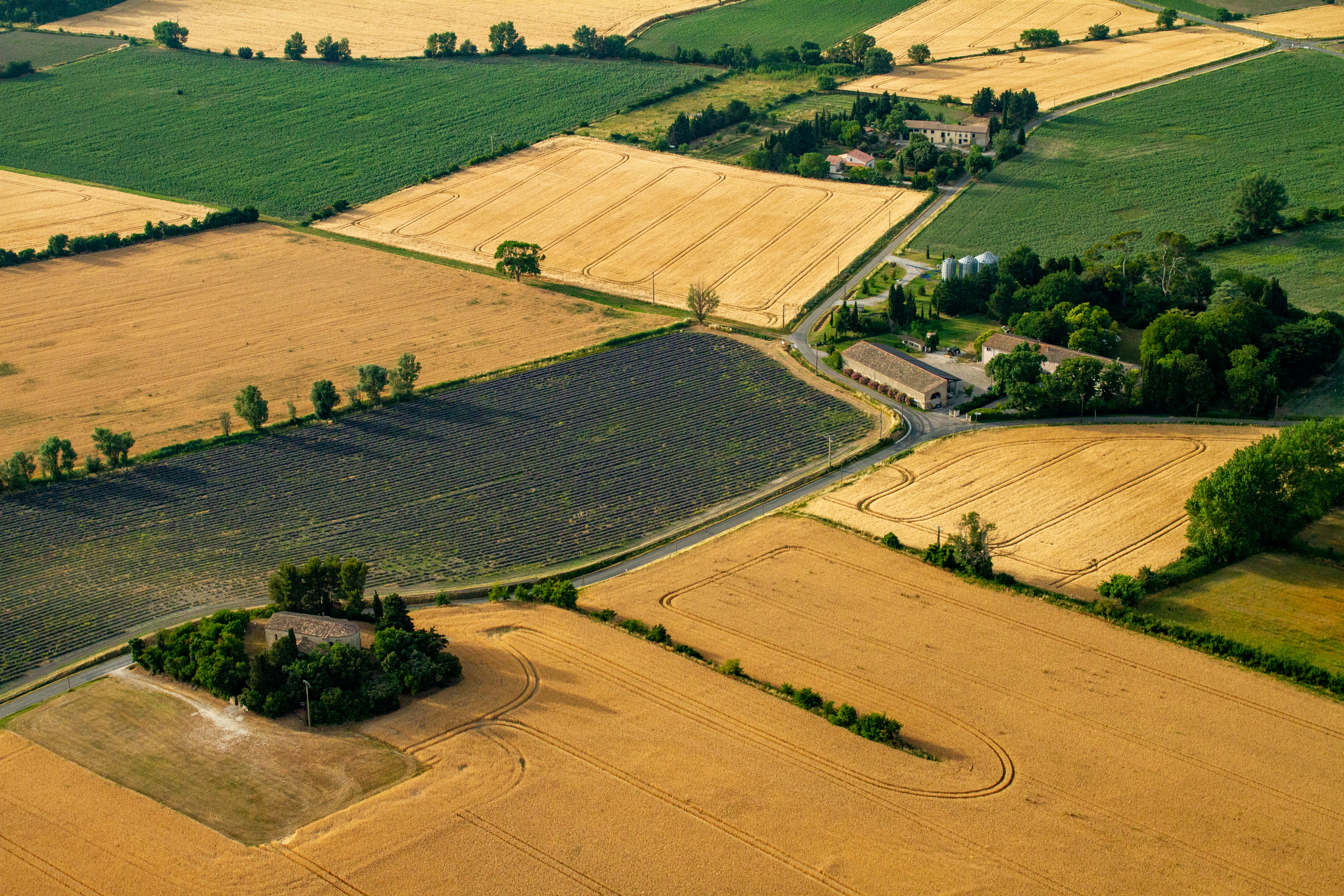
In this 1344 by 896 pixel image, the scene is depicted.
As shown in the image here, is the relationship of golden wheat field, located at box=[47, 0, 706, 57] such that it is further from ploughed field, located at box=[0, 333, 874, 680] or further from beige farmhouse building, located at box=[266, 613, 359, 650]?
beige farmhouse building, located at box=[266, 613, 359, 650]

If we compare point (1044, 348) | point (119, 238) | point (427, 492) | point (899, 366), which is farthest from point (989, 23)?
point (427, 492)

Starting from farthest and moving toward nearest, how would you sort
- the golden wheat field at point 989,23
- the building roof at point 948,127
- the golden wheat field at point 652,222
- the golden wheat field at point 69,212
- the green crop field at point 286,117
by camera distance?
the golden wheat field at point 989,23
the green crop field at point 286,117
the building roof at point 948,127
the golden wheat field at point 69,212
the golden wheat field at point 652,222

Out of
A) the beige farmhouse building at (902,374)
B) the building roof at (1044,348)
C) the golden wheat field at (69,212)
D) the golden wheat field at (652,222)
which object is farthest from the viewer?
the golden wheat field at (69,212)

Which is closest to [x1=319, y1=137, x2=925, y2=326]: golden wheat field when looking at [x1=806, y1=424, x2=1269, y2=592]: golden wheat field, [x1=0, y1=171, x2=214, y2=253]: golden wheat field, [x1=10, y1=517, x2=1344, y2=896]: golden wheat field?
[x1=0, y1=171, x2=214, y2=253]: golden wheat field

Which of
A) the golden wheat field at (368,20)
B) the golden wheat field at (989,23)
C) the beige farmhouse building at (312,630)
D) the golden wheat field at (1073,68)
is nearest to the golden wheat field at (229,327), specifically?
the beige farmhouse building at (312,630)

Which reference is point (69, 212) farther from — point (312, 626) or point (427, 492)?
point (312, 626)

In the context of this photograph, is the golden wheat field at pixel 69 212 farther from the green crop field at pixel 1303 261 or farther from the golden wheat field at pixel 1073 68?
the green crop field at pixel 1303 261
